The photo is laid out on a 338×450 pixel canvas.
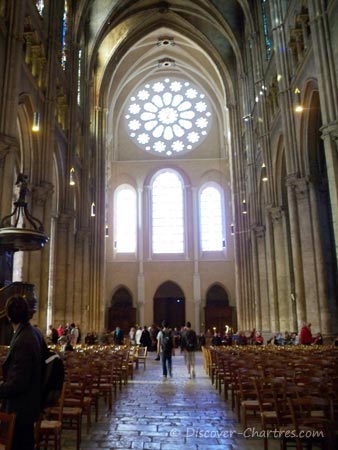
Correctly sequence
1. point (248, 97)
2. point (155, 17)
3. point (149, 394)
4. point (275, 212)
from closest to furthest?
1. point (149, 394)
2. point (275, 212)
3. point (248, 97)
4. point (155, 17)

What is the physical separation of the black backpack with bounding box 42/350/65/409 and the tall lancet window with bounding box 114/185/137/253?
33673 millimetres

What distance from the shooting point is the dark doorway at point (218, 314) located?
3566 centimetres

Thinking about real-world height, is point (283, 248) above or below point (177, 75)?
below

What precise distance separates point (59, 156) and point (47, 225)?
Answer: 520 centimetres

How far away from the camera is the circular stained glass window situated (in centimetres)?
3966

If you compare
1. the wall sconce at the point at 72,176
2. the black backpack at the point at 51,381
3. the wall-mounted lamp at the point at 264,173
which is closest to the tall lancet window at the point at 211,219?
the wall-mounted lamp at the point at 264,173

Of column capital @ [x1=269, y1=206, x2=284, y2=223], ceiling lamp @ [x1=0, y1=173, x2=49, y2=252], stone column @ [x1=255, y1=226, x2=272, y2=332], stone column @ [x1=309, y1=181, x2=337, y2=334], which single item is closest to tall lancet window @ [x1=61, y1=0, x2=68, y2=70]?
ceiling lamp @ [x1=0, y1=173, x2=49, y2=252]

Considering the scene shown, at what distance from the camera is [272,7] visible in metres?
20.4

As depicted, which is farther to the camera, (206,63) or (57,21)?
(206,63)

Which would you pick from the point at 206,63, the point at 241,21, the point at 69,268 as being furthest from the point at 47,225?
the point at 206,63

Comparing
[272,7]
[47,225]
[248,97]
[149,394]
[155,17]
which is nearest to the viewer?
[149,394]

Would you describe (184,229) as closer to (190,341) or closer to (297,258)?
(297,258)

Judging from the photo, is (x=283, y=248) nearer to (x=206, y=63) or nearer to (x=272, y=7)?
(x=272, y=7)
